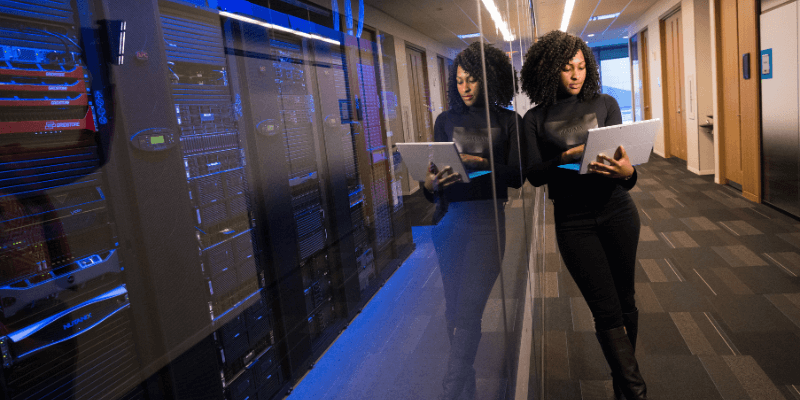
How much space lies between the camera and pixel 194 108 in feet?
1.27

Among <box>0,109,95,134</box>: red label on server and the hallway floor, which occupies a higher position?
<box>0,109,95,134</box>: red label on server

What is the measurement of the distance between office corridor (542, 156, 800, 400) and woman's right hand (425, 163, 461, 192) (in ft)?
4.83

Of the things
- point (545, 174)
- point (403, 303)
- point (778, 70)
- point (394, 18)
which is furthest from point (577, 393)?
point (778, 70)

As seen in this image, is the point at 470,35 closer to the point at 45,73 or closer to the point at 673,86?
the point at 45,73

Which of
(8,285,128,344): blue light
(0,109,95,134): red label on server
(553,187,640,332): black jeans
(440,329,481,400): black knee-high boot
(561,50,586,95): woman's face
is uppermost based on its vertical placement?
(561,50,586,95): woman's face

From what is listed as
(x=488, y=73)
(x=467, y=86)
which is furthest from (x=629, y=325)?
(x=467, y=86)

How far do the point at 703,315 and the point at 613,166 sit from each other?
4.40ft

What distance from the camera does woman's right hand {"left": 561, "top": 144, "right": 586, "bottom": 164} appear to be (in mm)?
1521

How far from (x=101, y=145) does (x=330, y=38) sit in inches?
8.1

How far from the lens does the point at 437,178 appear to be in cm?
56

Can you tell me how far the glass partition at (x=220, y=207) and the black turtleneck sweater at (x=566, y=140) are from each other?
3.64 feet

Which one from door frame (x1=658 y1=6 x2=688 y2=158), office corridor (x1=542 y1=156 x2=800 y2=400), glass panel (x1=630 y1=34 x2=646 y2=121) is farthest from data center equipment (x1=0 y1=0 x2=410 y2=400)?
glass panel (x1=630 y1=34 x2=646 y2=121)

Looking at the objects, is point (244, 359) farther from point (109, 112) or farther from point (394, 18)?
point (394, 18)

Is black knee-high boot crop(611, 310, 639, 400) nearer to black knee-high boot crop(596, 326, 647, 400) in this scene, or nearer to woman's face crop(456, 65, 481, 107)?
black knee-high boot crop(596, 326, 647, 400)
